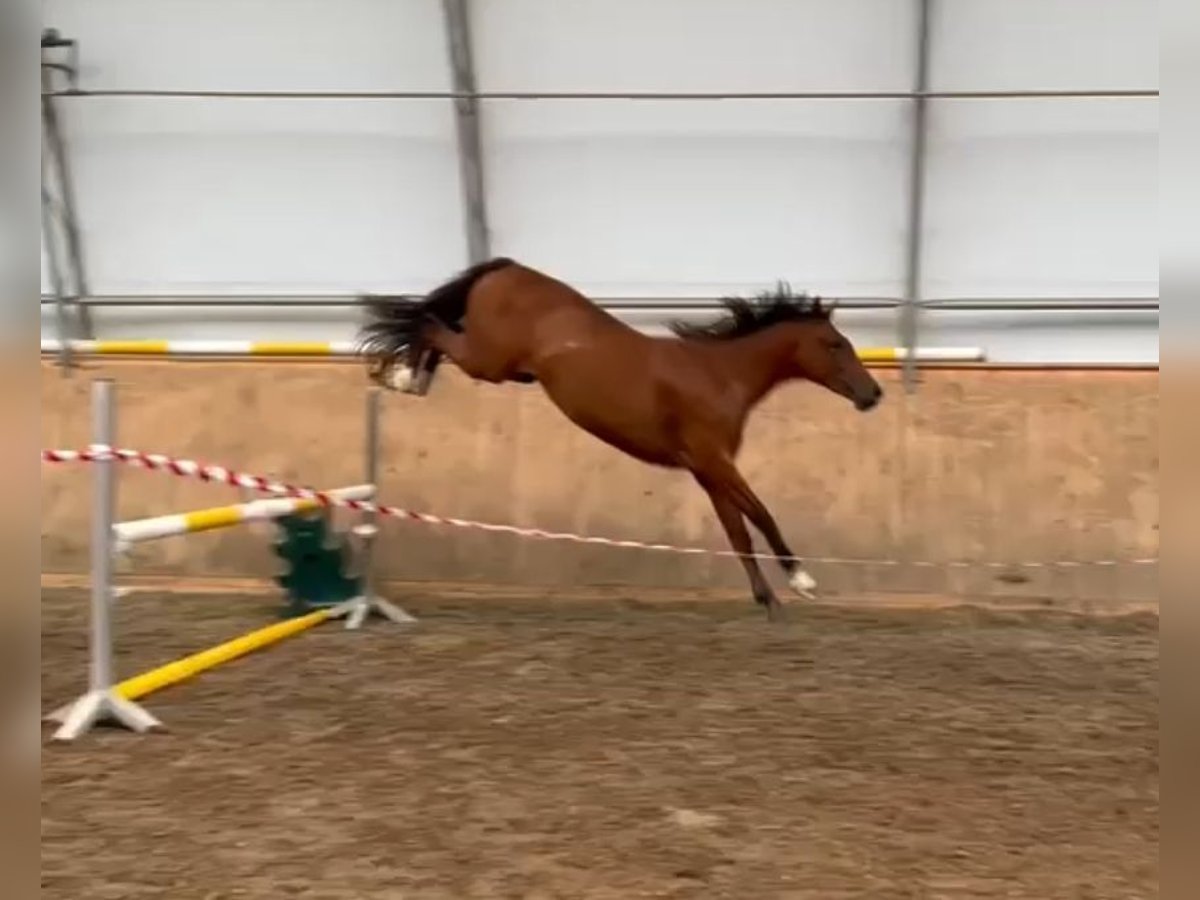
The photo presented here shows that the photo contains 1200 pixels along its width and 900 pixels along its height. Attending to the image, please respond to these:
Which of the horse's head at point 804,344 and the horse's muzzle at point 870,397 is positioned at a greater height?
the horse's head at point 804,344

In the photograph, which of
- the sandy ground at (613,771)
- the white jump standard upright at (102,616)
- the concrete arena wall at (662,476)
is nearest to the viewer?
the sandy ground at (613,771)

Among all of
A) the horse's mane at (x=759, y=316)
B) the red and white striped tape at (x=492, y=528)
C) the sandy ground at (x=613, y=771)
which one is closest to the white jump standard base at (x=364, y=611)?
the sandy ground at (x=613, y=771)

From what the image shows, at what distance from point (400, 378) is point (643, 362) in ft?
2.75

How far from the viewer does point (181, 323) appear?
6.19 meters

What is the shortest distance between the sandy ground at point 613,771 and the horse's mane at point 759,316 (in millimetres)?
1057

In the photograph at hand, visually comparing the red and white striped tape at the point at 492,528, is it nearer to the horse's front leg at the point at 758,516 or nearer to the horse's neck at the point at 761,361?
the horse's front leg at the point at 758,516

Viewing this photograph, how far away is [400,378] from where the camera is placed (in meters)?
4.66

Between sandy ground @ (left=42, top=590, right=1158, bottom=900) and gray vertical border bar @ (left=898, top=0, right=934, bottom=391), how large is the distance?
174 centimetres

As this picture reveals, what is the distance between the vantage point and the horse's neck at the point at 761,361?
463 cm

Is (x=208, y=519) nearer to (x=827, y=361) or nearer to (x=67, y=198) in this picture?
(x=827, y=361)

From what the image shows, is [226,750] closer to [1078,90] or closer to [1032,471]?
[1032,471]

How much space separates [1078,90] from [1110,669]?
2789mm
